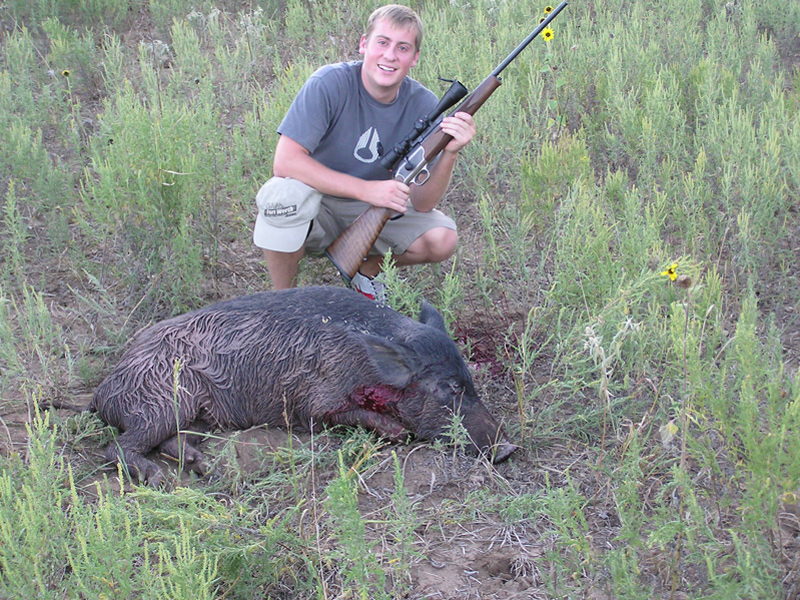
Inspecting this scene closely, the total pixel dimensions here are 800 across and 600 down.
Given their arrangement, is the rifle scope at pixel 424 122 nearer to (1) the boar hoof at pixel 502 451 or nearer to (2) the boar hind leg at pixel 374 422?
(2) the boar hind leg at pixel 374 422

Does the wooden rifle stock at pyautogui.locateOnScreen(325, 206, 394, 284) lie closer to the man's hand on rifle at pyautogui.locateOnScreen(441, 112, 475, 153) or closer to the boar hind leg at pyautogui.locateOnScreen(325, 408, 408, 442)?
the man's hand on rifle at pyautogui.locateOnScreen(441, 112, 475, 153)

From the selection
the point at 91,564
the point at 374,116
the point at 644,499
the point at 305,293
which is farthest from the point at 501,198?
the point at 91,564

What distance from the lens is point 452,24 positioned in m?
8.77

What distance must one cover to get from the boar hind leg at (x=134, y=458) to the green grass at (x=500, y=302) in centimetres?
12

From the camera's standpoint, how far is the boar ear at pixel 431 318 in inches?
148

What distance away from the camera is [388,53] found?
4438 mm

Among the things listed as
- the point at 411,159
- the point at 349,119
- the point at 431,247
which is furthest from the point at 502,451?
the point at 349,119

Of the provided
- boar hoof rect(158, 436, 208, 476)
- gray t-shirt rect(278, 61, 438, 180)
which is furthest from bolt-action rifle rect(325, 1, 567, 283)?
boar hoof rect(158, 436, 208, 476)

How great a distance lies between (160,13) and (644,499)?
8.32 meters

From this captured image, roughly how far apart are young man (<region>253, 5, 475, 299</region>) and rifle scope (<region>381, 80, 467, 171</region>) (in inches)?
6.0

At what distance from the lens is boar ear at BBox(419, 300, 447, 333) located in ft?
12.3

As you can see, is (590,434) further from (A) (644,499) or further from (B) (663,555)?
(B) (663,555)

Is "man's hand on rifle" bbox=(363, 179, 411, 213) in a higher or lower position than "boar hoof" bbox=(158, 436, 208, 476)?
higher

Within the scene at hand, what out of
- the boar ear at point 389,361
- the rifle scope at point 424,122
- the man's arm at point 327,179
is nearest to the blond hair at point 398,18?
the rifle scope at point 424,122
